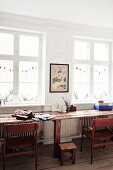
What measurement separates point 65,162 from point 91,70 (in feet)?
7.56

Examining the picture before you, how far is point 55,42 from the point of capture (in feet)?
13.3

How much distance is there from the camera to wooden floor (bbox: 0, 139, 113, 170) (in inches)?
119

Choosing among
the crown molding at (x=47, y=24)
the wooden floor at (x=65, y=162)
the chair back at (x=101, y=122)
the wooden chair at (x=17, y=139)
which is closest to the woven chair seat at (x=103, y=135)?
the chair back at (x=101, y=122)

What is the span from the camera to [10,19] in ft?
12.1

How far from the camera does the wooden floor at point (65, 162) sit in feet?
9.93

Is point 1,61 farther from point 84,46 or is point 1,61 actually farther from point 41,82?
point 84,46

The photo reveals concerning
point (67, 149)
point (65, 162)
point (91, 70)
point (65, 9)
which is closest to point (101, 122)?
point (67, 149)

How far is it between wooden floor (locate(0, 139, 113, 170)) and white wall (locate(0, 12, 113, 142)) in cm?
68

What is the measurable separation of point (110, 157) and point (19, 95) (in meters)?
2.16

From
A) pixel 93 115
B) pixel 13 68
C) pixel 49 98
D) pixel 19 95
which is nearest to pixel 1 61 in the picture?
pixel 13 68

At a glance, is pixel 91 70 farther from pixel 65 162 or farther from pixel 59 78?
pixel 65 162

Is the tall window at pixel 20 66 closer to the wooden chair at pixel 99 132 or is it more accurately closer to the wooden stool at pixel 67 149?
the wooden stool at pixel 67 149

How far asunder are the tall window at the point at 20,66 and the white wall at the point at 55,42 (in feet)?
0.80

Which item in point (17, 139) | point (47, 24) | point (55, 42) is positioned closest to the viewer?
point (17, 139)
